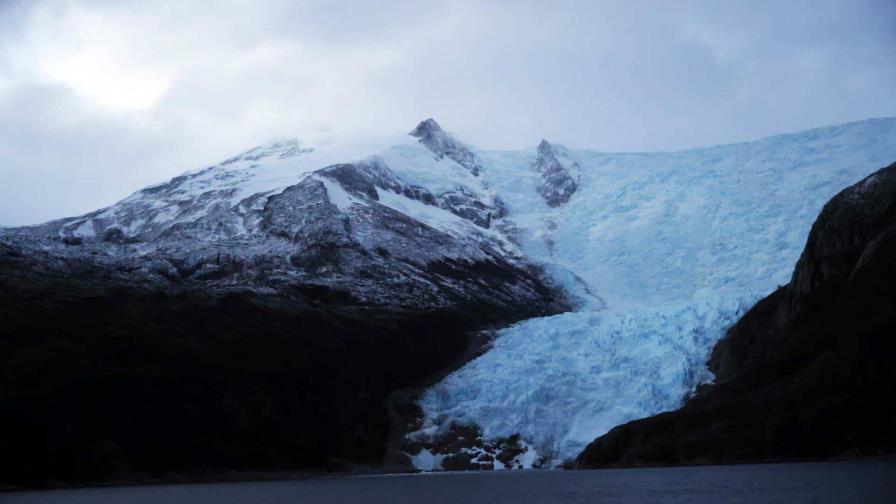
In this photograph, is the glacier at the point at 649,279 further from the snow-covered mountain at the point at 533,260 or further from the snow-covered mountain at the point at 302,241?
the snow-covered mountain at the point at 302,241

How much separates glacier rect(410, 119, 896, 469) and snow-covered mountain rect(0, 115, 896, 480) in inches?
11.1

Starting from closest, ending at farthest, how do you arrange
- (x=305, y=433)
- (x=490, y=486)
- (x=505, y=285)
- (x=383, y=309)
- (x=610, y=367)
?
(x=490, y=486) < (x=305, y=433) < (x=610, y=367) < (x=383, y=309) < (x=505, y=285)

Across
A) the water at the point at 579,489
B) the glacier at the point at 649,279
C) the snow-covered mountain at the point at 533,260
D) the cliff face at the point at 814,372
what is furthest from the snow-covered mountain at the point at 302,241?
the water at the point at 579,489

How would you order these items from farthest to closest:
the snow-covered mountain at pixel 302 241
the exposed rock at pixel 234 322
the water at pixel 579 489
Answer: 1. the snow-covered mountain at pixel 302 241
2. the exposed rock at pixel 234 322
3. the water at pixel 579 489

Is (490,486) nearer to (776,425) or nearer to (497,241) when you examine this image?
(776,425)

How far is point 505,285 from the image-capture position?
165750 mm

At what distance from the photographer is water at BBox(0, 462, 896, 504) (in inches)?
2186

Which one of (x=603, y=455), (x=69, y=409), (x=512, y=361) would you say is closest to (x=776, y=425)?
(x=603, y=455)

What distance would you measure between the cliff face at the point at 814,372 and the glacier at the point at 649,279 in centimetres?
794

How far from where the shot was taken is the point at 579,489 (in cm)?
7112

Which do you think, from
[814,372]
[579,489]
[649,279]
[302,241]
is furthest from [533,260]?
[579,489]

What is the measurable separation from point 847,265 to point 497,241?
9301 centimetres

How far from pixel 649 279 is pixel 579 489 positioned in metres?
95.5

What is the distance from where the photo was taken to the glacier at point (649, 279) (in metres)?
117
